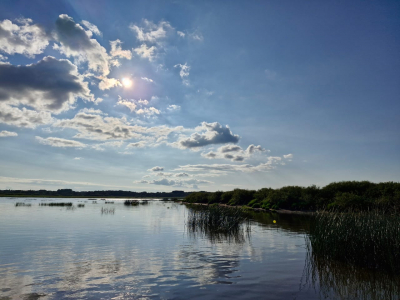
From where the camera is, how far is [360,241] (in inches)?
603

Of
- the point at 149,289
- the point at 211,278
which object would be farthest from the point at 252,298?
the point at 149,289

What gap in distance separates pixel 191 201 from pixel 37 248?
10416 cm

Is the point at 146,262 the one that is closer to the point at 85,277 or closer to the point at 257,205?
the point at 85,277

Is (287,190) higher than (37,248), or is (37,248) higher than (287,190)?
(287,190)

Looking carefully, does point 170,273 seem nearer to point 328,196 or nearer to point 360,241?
point 360,241

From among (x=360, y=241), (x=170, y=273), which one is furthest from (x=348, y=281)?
(x=170, y=273)

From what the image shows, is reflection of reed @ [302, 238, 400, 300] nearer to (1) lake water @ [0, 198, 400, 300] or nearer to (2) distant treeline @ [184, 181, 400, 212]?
(1) lake water @ [0, 198, 400, 300]

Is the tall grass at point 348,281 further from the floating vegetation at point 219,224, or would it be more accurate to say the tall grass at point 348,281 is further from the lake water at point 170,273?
the floating vegetation at point 219,224

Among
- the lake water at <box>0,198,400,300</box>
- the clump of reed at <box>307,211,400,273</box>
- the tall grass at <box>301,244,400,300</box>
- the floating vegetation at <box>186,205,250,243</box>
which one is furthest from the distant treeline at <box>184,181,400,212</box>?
the tall grass at <box>301,244,400,300</box>

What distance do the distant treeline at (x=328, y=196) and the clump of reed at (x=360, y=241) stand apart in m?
29.4

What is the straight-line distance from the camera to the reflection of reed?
11242 mm

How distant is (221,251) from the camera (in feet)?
65.3

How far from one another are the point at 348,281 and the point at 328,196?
183 ft

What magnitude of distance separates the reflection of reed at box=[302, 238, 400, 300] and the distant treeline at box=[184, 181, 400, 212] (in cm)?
3100
